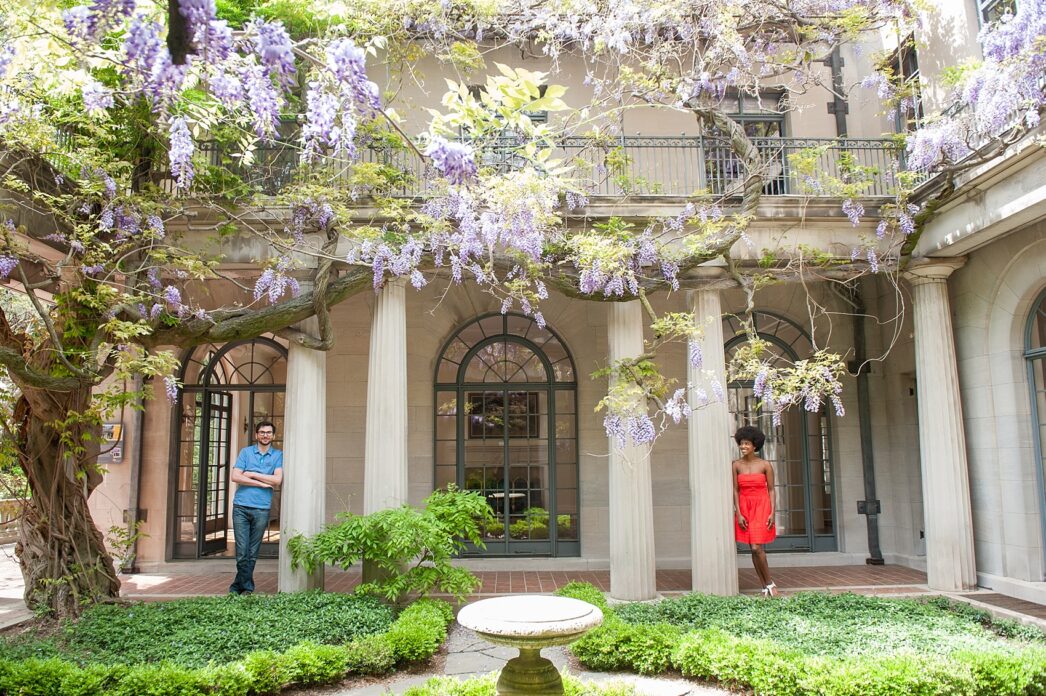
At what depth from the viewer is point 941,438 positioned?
852 centimetres

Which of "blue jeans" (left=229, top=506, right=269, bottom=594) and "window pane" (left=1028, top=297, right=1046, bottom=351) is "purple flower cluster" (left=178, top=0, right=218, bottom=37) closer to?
"blue jeans" (left=229, top=506, right=269, bottom=594)

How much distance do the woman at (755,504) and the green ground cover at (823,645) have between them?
3.07ft

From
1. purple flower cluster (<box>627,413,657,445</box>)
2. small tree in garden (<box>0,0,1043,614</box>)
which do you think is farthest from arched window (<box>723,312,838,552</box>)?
purple flower cluster (<box>627,413,657,445</box>)

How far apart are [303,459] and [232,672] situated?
3.38 metres

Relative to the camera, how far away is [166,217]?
26.4 ft

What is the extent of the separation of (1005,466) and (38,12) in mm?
10882

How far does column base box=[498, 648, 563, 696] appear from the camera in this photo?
14.1ft

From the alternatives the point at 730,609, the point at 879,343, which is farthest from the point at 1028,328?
the point at 730,609

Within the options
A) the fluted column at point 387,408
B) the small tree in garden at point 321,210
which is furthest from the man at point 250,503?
the small tree in garden at point 321,210

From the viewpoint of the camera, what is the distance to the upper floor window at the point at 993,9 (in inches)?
304

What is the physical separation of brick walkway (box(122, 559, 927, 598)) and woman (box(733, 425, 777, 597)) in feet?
2.91

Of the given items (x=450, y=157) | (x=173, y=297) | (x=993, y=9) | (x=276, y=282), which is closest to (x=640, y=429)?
(x=450, y=157)

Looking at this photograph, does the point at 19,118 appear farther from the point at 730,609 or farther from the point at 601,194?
the point at 730,609

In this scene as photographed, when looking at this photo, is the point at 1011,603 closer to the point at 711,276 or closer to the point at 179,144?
the point at 711,276
